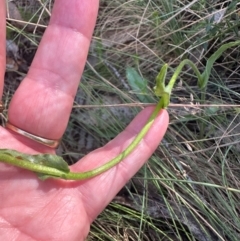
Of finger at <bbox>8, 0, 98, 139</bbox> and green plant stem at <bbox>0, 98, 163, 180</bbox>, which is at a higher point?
finger at <bbox>8, 0, 98, 139</bbox>

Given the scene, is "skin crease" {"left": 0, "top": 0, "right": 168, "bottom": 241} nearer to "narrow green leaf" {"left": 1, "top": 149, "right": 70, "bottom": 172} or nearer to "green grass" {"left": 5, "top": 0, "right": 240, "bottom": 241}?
"narrow green leaf" {"left": 1, "top": 149, "right": 70, "bottom": 172}

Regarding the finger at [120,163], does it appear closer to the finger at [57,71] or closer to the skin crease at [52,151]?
the skin crease at [52,151]

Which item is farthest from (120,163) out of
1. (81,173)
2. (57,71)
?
(57,71)

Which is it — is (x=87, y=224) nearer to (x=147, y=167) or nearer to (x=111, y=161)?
(x=111, y=161)

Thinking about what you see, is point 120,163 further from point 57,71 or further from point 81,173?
point 57,71

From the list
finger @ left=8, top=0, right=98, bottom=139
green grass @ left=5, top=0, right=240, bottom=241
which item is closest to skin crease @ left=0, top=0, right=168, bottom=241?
finger @ left=8, top=0, right=98, bottom=139

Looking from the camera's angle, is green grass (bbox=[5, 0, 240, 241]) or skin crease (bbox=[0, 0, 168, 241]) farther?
green grass (bbox=[5, 0, 240, 241])
